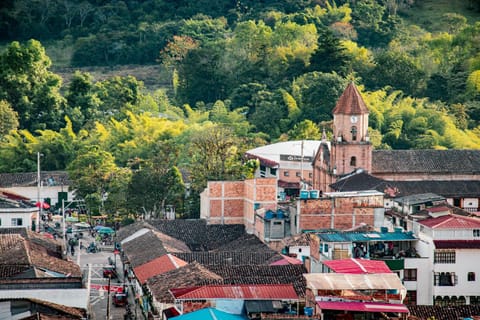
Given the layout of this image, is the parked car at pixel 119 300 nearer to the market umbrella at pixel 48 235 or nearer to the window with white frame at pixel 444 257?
the market umbrella at pixel 48 235

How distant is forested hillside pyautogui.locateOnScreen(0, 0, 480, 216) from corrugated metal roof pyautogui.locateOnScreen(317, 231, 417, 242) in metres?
23.7

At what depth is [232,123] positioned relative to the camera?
97.1 metres

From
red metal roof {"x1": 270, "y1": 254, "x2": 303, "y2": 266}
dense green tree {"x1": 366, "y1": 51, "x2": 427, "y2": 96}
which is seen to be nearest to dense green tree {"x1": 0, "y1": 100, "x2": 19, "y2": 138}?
dense green tree {"x1": 366, "y1": 51, "x2": 427, "y2": 96}

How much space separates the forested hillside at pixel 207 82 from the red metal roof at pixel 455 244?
25.5 m

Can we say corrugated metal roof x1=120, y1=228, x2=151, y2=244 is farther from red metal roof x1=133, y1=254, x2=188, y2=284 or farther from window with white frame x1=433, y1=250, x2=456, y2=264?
window with white frame x1=433, y1=250, x2=456, y2=264

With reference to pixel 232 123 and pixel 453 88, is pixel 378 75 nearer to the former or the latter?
pixel 453 88

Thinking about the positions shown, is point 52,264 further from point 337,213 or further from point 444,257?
point 444,257

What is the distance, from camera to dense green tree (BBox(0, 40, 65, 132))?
101625mm

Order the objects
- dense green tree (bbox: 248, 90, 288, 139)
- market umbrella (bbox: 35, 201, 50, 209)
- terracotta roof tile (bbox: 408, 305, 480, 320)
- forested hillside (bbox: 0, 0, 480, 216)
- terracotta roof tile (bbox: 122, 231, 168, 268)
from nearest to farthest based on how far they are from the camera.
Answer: terracotta roof tile (bbox: 408, 305, 480, 320)
terracotta roof tile (bbox: 122, 231, 168, 268)
market umbrella (bbox: 35, 201, 50, 209)
forested hillside (bbox: 0, 0, 480, 216)
dense green tree (bbox: 248, 90, 288, 139)

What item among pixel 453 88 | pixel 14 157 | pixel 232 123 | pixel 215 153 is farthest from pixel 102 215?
pixel 453 88

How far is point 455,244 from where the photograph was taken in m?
52.4

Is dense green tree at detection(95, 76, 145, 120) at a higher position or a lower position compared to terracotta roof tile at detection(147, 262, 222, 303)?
higher

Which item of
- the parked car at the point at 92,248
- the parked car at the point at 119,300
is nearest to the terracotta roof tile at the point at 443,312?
the parked car at the point at 119,300

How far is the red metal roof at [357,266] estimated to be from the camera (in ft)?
157
